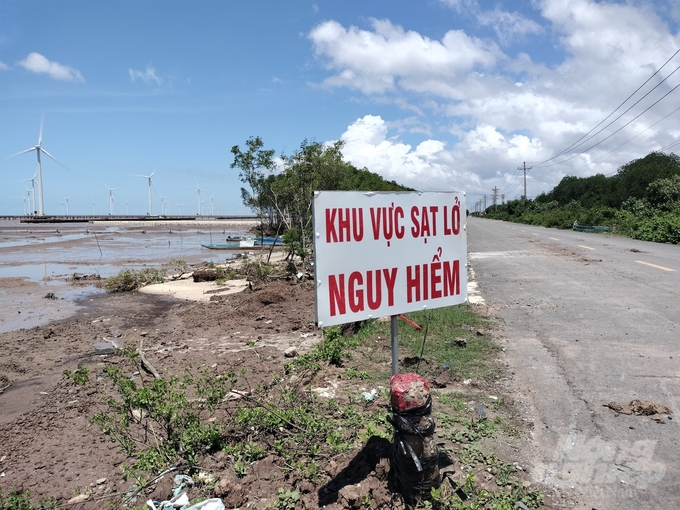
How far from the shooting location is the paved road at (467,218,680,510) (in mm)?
3160

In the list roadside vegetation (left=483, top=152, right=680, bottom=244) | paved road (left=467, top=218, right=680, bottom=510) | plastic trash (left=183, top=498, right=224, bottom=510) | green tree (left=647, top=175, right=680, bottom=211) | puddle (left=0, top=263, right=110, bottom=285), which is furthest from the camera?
green tree (left=647, top=175, right=680, bottom=211)

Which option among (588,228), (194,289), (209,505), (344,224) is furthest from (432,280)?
(588,228)

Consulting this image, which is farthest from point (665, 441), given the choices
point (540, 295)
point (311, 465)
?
point (540, 295)

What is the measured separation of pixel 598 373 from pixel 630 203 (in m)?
38.5

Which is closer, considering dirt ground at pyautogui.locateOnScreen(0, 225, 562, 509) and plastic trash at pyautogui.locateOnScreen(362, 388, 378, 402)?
dirt ground at pyautogui.locateOnScreen(0, 225, 562, 509)

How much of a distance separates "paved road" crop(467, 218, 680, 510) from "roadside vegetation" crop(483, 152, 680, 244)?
49.7 ft

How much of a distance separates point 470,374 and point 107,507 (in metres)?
3.47

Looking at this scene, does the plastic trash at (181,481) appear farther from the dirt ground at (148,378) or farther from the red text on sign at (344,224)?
the red text on sign at (344,224)

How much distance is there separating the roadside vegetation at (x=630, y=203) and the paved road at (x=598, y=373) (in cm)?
1516

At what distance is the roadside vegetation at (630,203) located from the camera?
24531 millimetres

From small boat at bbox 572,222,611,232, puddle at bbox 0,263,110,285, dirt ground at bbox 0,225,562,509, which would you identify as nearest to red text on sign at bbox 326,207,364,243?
dirt ground at bbox 0,225,562,509

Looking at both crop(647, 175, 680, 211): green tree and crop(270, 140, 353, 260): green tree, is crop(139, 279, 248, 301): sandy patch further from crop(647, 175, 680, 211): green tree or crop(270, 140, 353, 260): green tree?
crop(647, 175, 680, 211): green tree

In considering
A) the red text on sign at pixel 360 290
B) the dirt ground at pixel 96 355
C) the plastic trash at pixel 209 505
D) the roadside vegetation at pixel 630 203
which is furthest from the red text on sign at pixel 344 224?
the roadside vegetation at pixel 630 203

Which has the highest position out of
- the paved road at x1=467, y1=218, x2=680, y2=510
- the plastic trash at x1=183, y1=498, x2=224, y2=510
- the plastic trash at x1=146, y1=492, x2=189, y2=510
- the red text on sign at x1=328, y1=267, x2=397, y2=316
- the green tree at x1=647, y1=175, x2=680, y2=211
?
the green tree at x1=647, y1=175, x2=680, y2=211
